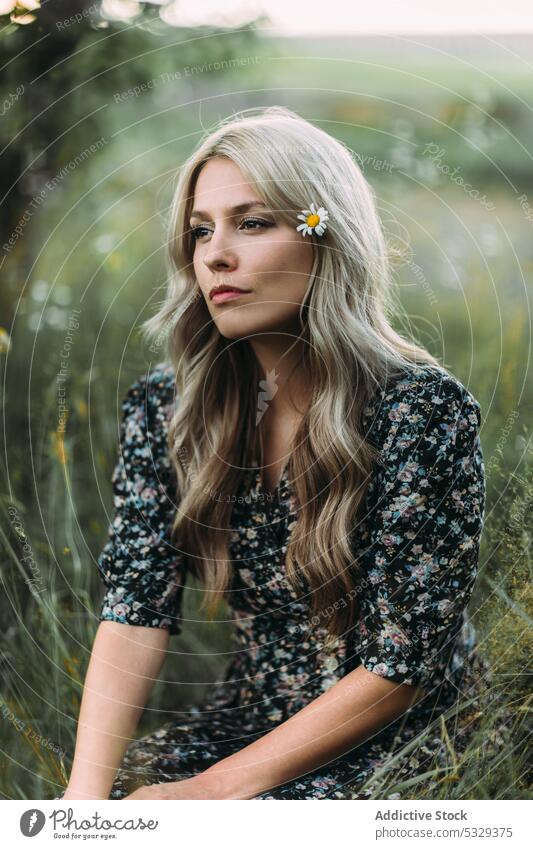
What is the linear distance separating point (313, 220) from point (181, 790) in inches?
30.4

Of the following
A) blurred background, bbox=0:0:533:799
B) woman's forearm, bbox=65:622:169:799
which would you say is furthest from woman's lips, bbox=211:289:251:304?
woman's forearm, bbox=65:622:169:799

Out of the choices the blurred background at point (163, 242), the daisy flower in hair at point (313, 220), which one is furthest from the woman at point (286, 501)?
the blurred background at point (163, 242)

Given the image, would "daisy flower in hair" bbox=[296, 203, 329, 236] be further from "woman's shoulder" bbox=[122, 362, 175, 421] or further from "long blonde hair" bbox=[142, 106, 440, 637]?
"woman's shoulder" bbox=[122, 362, 175, 421]

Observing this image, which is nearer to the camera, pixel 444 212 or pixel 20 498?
pixel 20 498

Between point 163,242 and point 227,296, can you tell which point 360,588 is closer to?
point 227,296

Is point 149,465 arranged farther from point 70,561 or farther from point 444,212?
point 444,212

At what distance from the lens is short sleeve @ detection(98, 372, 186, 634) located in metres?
1.23

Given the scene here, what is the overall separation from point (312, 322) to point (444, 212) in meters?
0.96

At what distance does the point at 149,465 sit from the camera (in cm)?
127

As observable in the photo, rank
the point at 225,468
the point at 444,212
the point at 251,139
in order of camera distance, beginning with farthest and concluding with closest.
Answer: the point at 444,212
the point at 225,468
the point at 251,139

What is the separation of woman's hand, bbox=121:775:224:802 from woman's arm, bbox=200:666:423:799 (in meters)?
0.01

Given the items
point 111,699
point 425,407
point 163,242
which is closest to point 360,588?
point 425,407

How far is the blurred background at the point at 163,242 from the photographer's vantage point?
4.39 feet

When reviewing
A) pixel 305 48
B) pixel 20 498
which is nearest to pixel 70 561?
pixel 20 498
